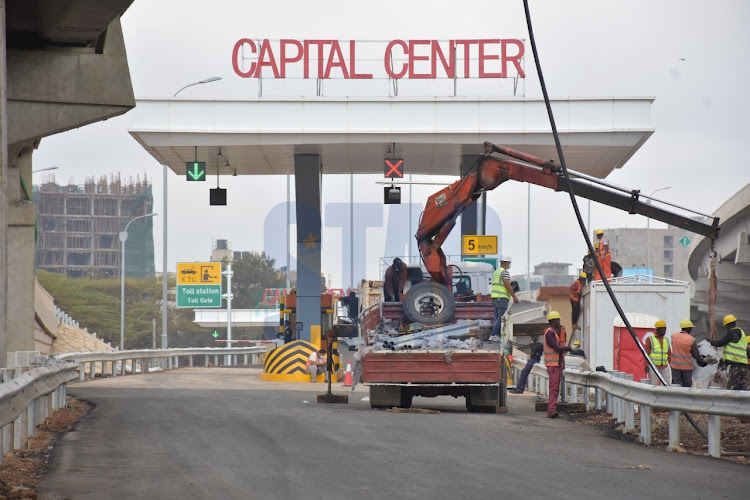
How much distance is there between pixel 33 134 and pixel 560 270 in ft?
603

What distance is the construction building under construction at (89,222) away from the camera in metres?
160

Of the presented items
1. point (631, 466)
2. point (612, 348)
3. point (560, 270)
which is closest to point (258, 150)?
point (612, 348)

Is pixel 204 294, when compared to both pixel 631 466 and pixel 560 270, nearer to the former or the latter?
pixel 631 466

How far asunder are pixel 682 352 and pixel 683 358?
0.36ft

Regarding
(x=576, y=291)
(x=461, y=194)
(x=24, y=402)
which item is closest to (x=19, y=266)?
(x=461, y=194)

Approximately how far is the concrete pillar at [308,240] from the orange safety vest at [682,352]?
61.6ft

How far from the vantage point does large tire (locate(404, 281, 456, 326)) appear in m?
20.4

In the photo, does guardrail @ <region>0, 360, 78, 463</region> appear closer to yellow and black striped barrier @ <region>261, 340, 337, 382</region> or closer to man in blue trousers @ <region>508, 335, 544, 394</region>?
man in blue trousers @ <region>508, 335, 544, 394</region>

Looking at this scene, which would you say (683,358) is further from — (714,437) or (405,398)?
(714,437)

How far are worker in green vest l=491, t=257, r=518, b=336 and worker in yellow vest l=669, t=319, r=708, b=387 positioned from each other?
3.19 meters

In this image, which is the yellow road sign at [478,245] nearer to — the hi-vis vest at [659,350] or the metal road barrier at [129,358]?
the metal road barrier at [129,358]

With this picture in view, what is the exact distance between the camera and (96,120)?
1864 cm

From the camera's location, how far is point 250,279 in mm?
129250

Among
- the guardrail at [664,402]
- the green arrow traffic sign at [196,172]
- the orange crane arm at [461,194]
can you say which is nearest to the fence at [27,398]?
the orange crane arm at [461,194]
